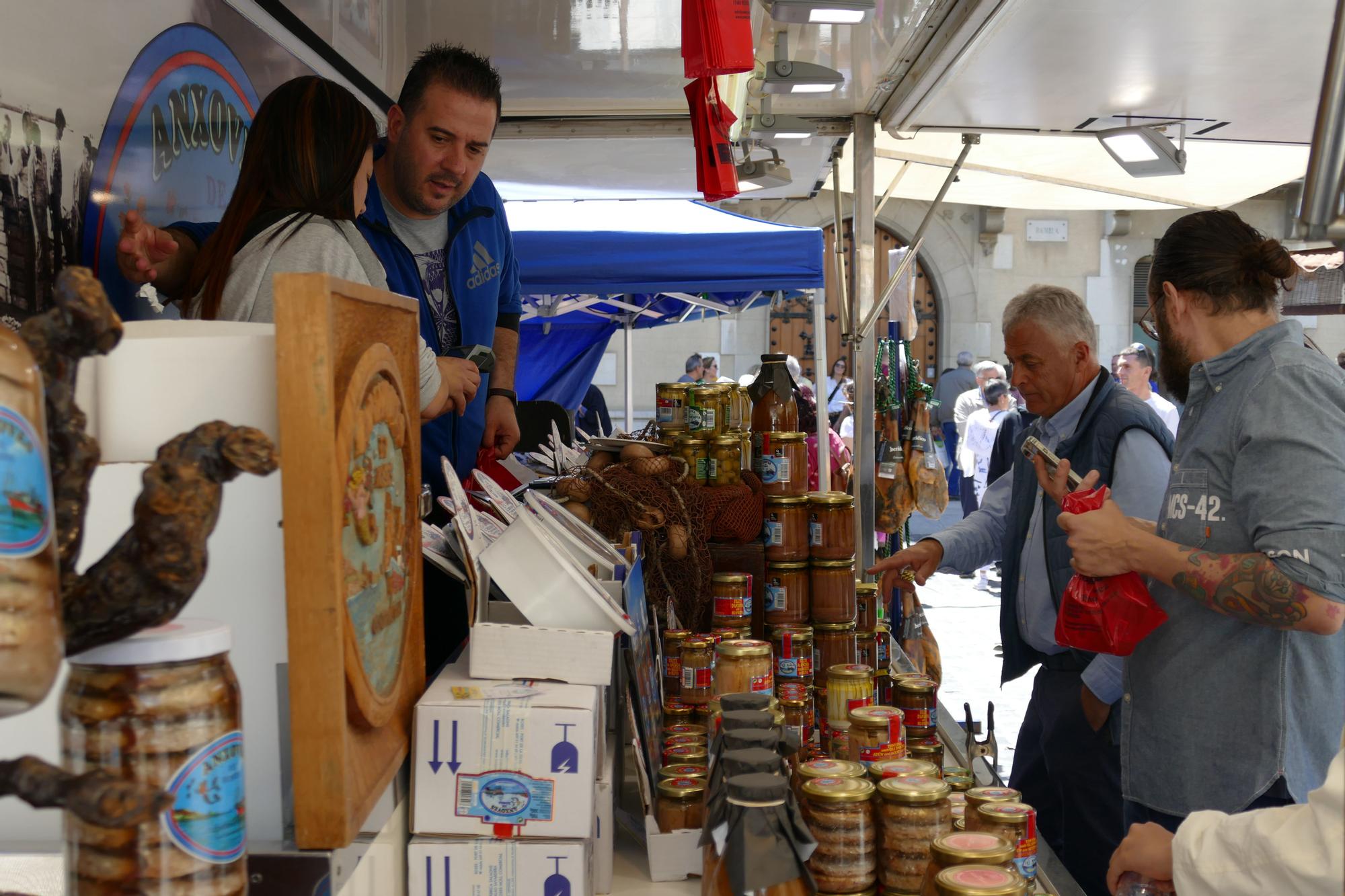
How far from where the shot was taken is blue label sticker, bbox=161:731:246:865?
0.70 m

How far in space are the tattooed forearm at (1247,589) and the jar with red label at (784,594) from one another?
86 cm

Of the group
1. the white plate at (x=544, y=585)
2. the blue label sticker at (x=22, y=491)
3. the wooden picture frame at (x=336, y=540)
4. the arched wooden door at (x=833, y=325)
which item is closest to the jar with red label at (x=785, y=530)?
the white plate at (x=544, y=585)

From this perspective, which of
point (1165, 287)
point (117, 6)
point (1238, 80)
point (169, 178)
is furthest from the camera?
point (1238, 80)

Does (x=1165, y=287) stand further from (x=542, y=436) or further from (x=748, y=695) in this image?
(x=542, y=436)

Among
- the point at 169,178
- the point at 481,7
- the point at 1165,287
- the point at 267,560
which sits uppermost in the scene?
the point at 481,7

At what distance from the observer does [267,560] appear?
3.43ft

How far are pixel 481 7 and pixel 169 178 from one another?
1.74 meters

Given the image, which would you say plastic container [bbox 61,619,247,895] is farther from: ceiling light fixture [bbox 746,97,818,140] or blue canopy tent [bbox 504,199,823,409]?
blue canopy tent [bbox 504,199,823,409]

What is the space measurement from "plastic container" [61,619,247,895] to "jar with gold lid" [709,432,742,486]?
2.09m

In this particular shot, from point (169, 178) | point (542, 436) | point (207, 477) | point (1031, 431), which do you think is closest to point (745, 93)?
point (1031, 431)

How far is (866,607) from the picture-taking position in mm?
2926

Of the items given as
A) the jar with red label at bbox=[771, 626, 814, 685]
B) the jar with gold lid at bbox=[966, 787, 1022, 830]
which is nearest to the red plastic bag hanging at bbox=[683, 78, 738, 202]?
the jar with red label at bbox=[771, 626, 814, 685]

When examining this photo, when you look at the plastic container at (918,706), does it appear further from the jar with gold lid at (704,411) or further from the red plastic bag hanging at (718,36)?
the red plastic bag hanging at (718,36)

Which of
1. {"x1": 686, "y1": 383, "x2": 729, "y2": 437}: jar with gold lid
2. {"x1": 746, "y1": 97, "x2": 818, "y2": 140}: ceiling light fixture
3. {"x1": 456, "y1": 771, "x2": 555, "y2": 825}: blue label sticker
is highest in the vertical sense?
{"x1": 746, "y1": 97, "x2": 818, "y2": 140}: ceiling light fixture
